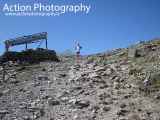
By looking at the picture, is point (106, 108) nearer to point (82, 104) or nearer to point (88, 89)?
point (82, 104)

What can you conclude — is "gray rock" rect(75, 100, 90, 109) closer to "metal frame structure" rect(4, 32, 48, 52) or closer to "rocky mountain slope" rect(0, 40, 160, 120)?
"rocky mountain slope" rect(0, 40, 160, 120)

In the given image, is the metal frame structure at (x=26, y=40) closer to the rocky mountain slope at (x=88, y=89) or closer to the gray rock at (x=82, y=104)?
the rocky mountain slope at (x=88, y=89)

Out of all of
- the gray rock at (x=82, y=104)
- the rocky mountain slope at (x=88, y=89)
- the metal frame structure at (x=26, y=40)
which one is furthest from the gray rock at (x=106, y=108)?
the metal frame structure at (x=26, y=40)

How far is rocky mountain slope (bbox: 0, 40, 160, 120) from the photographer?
20.2 m

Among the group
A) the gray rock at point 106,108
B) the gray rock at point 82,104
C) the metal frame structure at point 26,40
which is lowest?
the gray rock at point 106,108

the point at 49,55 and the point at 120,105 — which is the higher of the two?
the point at 49,55

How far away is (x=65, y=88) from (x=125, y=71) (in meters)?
3.45

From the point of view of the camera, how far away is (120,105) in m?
20.7

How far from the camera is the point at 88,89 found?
22797 mm

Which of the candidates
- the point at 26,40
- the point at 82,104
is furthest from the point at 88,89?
the point at 26,40

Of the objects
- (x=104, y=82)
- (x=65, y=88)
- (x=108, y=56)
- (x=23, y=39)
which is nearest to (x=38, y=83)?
(x=65, y=88)

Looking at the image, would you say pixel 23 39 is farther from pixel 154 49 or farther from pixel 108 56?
pixel 154 49

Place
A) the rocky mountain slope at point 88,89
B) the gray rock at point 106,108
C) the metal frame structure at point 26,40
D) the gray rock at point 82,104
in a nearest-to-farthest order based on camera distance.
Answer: the rocky mountain slope at point 88,89
the gray rock at point 106,108
the gray rock at point 82,104
the metal frame structure at point 26,40

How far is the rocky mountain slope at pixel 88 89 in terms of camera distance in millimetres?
20186
